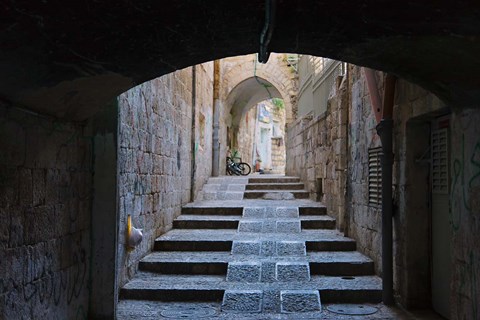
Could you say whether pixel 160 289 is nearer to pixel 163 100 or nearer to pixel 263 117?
pixel 163 100

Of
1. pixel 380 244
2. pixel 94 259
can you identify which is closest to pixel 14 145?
pixel 94 259

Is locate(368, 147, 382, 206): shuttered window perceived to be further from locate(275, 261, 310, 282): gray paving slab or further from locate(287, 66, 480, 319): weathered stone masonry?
locate(275, 261, 310, 282): gray paving slab

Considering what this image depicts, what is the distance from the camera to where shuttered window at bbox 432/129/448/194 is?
4770 mm

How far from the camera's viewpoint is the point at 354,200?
24.0 ft

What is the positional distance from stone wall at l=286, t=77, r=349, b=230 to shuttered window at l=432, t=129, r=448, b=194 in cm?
273

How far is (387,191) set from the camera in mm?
5434

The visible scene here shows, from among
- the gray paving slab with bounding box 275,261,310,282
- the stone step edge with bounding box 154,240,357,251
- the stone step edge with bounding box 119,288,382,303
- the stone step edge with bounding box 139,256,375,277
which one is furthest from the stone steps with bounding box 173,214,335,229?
the stone step edge with bounding box 119,288,382,303

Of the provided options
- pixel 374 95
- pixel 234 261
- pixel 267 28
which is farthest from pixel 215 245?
pixel 267 28

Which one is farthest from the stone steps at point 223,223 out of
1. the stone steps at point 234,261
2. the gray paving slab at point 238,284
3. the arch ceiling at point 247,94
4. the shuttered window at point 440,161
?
the arch ceiling at point 247,94

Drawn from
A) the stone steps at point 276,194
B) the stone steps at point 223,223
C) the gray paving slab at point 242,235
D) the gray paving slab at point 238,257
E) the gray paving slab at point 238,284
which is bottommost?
the gray paving slab at point 238,284

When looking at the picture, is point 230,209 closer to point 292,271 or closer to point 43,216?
point 292,271

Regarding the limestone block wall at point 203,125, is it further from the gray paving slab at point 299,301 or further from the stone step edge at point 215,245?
the gray paving slab at point 299,301

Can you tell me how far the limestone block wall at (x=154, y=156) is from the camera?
5.67 m

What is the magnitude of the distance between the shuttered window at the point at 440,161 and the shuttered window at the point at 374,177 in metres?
1.01
